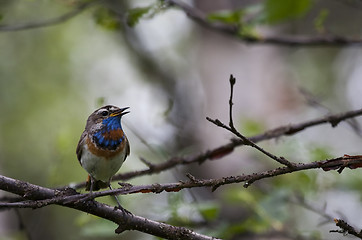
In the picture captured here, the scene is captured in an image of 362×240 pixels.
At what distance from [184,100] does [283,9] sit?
3.47 meters

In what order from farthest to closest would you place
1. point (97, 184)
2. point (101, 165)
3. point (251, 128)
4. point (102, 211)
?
point (251, 128)
point (97, 184)
point (101, 165)
point (102, 211)

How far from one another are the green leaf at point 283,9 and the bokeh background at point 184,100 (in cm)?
1

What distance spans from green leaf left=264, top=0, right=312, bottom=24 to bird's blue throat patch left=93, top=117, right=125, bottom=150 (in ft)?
5.13

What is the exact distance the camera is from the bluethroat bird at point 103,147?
3.38m

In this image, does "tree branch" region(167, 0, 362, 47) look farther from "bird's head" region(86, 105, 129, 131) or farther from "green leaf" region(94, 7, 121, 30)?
"bird's head" region(86, 105, 129, 131)

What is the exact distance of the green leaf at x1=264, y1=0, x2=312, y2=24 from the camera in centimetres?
397

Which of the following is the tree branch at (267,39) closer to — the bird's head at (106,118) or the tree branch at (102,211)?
the bird's head at (106,118)

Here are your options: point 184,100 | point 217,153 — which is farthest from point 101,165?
point 184,100

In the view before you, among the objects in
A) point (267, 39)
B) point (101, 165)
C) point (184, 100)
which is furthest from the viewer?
point (184, 100)

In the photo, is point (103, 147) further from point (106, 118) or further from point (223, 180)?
point (223, 180)

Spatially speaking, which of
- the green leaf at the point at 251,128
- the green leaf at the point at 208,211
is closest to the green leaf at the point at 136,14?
the green leaf at the point at 208,211

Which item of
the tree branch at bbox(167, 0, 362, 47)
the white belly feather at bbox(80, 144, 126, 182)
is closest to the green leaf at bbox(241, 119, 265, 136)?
the tree branch at bbox(167, 0, 362, 47)

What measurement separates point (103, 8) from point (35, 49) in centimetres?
511

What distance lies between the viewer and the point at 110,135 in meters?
3.54
